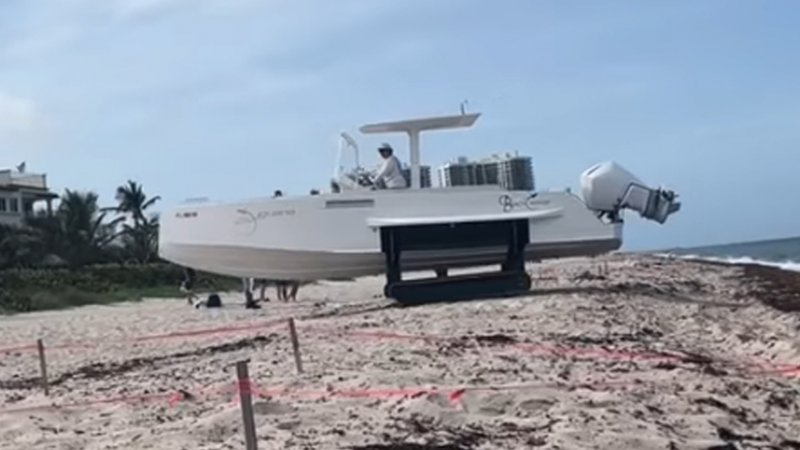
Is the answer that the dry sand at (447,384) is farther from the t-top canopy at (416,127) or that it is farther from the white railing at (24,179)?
the white railing at (24,179)

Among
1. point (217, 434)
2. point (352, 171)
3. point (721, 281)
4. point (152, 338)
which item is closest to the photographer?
point (217, 434)

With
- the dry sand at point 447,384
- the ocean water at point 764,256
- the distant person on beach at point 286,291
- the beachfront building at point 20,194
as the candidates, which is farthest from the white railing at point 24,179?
the dry sand at point 447,384

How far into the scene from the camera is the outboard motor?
18.0m

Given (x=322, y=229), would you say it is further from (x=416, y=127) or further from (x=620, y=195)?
(x=620, y=195)

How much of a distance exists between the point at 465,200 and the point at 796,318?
5.20m

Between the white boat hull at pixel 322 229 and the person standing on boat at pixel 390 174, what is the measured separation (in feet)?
2.86

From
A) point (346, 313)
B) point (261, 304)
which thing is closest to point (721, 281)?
point (261, 304)

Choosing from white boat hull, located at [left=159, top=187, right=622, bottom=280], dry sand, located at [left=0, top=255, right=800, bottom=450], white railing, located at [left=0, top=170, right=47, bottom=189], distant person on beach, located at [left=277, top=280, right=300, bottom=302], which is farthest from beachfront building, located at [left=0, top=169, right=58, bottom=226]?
dry sand, located at [left=0, top=255, right=800, bottom=450]

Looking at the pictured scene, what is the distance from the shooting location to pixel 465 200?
54.0 feet

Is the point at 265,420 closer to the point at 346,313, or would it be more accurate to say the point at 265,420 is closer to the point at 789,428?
the point at 789,428

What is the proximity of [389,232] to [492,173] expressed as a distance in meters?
2.70

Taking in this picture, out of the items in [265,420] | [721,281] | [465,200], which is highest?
[465,200]

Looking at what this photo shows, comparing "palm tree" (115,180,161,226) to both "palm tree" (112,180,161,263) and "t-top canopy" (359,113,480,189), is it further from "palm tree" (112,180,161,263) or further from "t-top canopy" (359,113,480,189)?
"t-top canopy" (359,113,480,189)

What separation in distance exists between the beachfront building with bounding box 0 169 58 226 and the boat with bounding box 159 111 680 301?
106 feet
